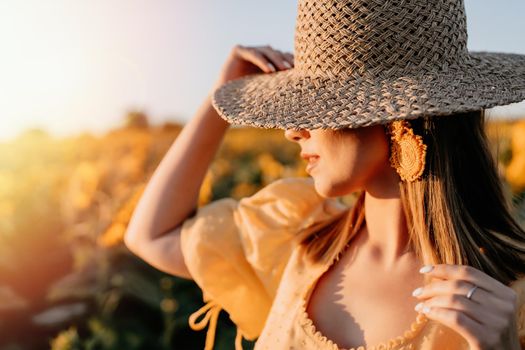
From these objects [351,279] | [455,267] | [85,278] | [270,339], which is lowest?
[85,278]

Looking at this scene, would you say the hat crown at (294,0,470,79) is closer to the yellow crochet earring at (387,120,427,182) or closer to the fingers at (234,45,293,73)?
the yellow crochet earring at (387,120,427,182)

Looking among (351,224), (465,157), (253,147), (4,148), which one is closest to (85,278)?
(4,148)

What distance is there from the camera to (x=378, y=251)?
61.9 inches

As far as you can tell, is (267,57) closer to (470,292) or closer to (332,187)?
(332,187)

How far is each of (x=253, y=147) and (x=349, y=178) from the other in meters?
5.77

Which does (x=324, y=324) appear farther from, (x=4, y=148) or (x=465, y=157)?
(x=4, y=148)

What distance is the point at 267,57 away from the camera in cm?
185

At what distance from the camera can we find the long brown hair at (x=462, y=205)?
142 cm

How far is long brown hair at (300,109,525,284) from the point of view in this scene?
4.64ft

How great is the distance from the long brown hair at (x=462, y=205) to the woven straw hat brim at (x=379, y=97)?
0.08 meters

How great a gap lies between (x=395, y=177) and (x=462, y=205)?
0.14 m

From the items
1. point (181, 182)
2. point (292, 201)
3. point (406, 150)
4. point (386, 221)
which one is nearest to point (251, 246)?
point (292, 201)

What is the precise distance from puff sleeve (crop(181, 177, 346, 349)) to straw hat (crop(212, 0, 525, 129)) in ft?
1.38

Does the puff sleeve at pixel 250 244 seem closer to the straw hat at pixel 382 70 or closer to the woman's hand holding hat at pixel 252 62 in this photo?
the woman's hand holding hat at pixel 252 62
